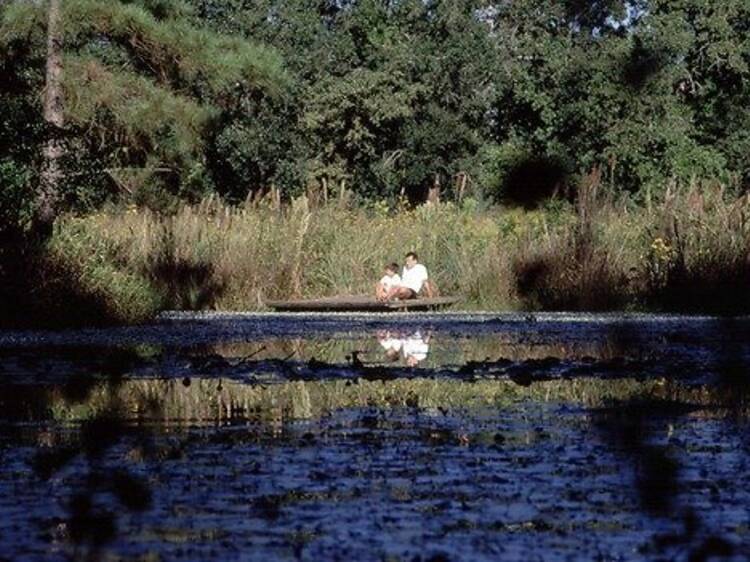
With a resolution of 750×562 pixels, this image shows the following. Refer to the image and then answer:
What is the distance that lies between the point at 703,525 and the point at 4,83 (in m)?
13.8

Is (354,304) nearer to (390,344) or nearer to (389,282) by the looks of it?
(389,282)

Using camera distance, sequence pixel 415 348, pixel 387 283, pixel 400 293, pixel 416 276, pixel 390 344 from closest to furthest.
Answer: pixel 415 348, pixel 390 344, pixel 400 293, pixel 387 283, pixel 416 276

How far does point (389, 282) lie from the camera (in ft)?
78.2

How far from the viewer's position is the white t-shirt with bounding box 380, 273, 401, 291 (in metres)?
23.8

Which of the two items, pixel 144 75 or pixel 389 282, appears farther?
pixel 144 75

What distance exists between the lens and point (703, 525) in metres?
5.94

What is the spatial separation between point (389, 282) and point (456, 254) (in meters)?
2.02

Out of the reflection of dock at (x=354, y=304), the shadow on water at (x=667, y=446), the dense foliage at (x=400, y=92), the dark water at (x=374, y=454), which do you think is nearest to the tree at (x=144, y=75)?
the dense foliage at (x=400, y=92)

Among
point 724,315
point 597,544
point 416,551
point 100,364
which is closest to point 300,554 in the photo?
point 416,551

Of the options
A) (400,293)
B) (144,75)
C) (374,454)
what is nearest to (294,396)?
(374,454)

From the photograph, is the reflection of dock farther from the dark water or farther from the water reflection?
the dark water

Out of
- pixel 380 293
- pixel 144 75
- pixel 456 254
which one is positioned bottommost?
pixel 380 293

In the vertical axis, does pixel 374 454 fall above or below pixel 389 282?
above

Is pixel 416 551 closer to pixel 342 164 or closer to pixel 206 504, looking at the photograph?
pixel 206 504
